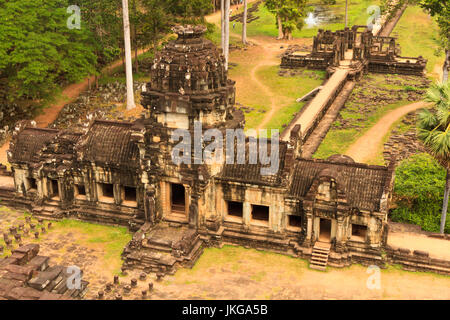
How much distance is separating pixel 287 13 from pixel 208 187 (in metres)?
55.8

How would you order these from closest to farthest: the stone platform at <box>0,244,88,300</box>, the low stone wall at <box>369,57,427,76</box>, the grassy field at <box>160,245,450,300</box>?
the stone platform at <box>0,244,88,300</box>
the grassy field at <box>160,245,450,300</box>
the low stone wall at <box>369,57,427,76</box>

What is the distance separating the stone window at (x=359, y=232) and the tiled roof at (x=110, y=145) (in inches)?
531

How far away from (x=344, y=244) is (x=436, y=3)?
30117 mm

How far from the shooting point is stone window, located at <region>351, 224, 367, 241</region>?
107ft

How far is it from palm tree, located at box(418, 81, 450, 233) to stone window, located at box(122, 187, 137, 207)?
18.0 metres

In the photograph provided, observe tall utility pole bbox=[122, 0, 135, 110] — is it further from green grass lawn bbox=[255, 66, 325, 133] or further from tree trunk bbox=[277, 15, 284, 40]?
tree trunk bbox=[277, 15, 284, 40]

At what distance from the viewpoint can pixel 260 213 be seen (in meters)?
35.6

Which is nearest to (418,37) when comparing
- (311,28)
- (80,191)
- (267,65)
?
(311,28)

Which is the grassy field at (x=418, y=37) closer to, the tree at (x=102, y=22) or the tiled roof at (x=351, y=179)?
the tree at (x=102, y=22)

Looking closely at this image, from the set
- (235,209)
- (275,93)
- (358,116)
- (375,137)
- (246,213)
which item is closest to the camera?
(246,213)

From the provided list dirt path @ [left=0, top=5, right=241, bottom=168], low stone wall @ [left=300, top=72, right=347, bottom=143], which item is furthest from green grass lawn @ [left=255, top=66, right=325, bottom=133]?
dirt path @ [left=0, top=5, right=241, bottom=168]

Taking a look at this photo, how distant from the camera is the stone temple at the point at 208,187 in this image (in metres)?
32.1

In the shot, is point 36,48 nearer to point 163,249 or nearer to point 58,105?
point 58,105

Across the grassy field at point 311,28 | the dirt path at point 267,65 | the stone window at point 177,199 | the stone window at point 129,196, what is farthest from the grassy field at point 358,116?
the grassy field at point 311,28
